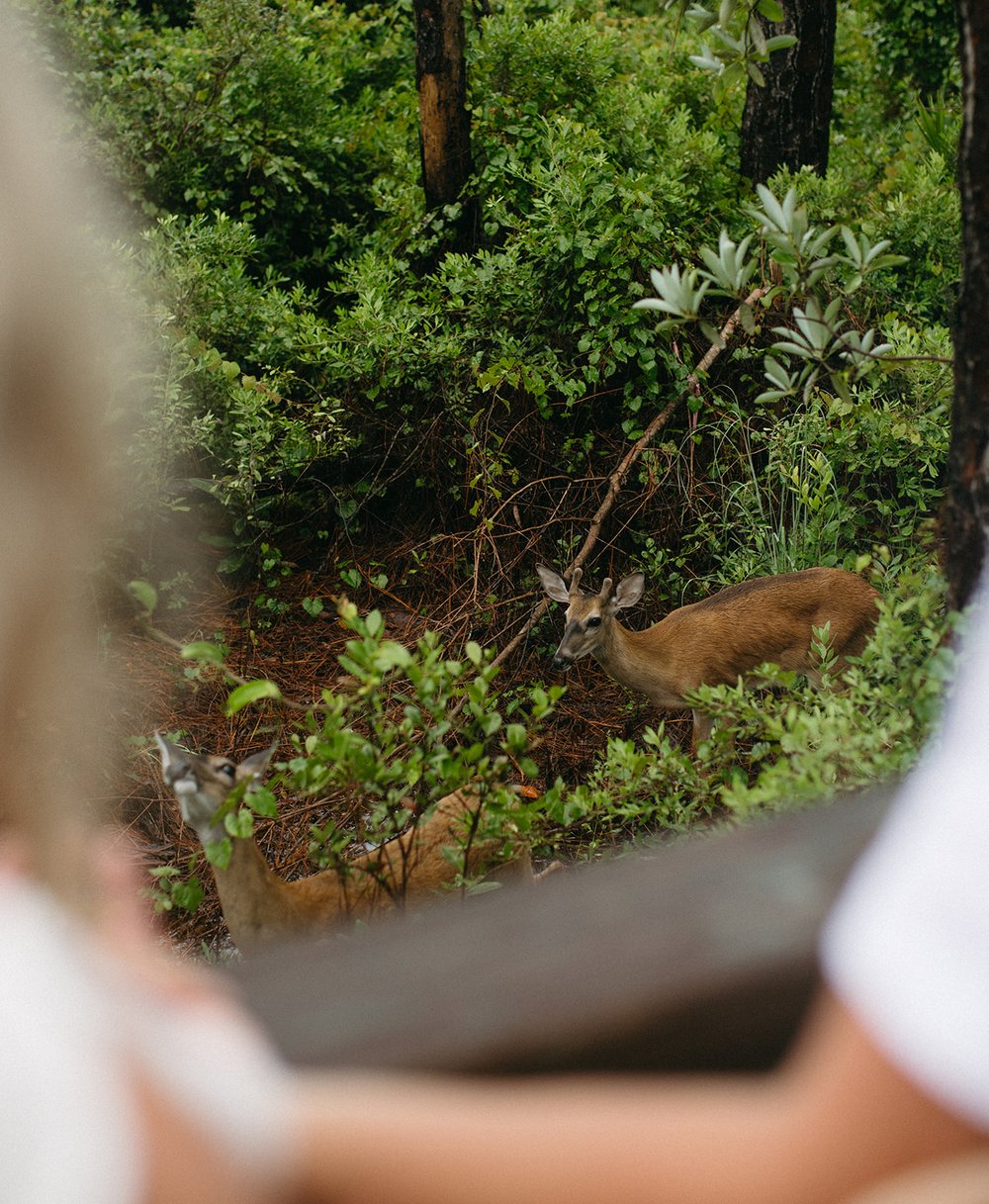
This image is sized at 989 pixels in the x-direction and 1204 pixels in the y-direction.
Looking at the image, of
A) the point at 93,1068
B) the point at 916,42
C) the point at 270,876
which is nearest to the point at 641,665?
the point at 270,876

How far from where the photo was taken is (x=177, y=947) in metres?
3.32

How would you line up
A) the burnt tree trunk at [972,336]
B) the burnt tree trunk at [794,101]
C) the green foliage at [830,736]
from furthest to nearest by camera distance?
the burnt tree trunk at [794,101] → the green foliage at [830,736] → the burnt tree trunk at [972,336]

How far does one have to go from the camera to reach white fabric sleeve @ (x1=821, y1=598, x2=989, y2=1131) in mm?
764

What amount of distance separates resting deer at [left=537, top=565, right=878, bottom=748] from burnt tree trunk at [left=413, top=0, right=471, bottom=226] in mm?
2568

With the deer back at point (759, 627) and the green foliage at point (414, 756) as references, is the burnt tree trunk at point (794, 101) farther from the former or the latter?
the green foliage at point (414, 756)

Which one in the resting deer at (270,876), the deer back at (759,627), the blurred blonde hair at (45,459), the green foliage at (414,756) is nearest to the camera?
the blurred blonde hair at (45,459)

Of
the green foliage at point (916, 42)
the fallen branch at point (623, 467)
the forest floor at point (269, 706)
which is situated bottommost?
the forest floor at point (269, 706)

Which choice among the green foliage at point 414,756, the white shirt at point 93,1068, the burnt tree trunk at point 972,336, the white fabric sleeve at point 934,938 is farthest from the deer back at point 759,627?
the white shirt at point 93,1068

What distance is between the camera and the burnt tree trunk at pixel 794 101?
566cm

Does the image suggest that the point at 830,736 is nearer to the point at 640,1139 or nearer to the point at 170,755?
the point at 640,1139

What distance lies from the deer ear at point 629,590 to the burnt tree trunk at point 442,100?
255 cm

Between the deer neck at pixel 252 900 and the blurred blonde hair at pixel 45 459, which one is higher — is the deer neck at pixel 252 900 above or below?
below

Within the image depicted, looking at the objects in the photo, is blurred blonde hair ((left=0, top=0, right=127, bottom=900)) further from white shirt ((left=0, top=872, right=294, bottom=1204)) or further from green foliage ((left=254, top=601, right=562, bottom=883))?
green foliage ((left=254, top=601, right=562, bottom=883))

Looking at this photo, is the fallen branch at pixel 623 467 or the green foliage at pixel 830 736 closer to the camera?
the green foliage at pixel 830 736
